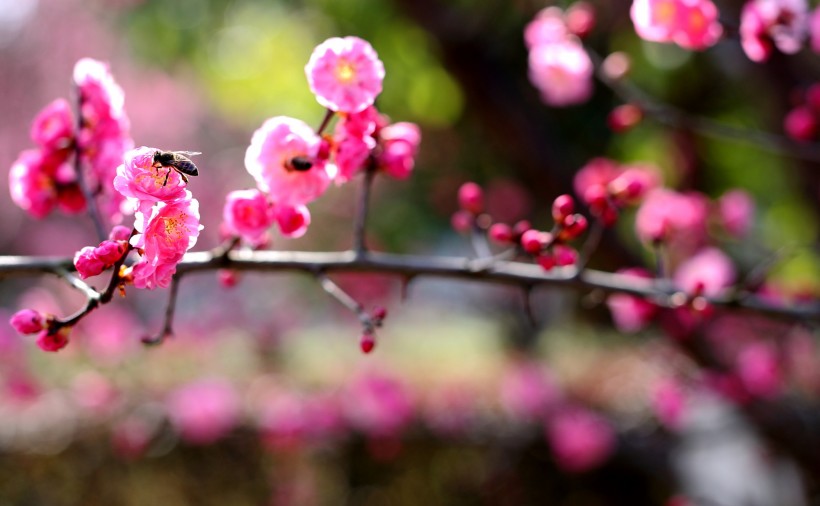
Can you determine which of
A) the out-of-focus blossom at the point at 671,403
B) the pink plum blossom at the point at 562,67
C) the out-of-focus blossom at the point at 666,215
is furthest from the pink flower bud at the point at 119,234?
the out-of-focus blossom at the point at 671,403

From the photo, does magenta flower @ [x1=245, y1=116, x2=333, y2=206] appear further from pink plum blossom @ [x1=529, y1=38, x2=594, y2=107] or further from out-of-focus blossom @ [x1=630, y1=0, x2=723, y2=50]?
pink plum blossom @ [x1=529, y1=38, x2=594, y2=107]

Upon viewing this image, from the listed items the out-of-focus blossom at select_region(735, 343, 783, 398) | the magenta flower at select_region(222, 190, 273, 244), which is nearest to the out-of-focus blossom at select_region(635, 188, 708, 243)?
the out-of-focus blossom at select_region(735, 343, 783, 398)

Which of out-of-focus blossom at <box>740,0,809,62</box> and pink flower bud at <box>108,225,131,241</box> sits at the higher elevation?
out-of-focus blossom at <box>740,0,809,62</box>

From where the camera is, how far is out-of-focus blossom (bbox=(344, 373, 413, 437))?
11.5ft

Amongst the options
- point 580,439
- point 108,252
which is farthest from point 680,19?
point 580,439

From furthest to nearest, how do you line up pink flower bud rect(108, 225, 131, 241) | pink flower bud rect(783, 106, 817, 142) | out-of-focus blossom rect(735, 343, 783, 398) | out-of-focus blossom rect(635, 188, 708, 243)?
out-of-focus blossom rect(735, 343, 783, 398) → pink flower bud rect(783, 106, 817, 142) → out-of-focus blossom rect(635, 188, 708, 243) → pink flower bud rect(108, 225, 131, 241)

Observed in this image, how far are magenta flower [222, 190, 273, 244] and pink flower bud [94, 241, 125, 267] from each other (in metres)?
0.26

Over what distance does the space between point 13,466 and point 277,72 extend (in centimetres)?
329

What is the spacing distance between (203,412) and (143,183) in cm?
269

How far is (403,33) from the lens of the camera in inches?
174

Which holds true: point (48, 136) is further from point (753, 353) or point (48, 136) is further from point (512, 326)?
point (512, 326)

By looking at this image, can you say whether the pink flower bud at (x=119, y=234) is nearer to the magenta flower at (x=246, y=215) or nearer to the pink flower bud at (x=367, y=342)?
the magenta flower at (x=246, y=215)

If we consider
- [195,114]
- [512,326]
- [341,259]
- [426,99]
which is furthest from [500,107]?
[195,114]

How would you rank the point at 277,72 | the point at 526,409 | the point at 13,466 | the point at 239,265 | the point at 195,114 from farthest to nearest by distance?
the point at 195,114, the point at 277,72, the point at 526,409, the point at 13,466, the point at 239,265
